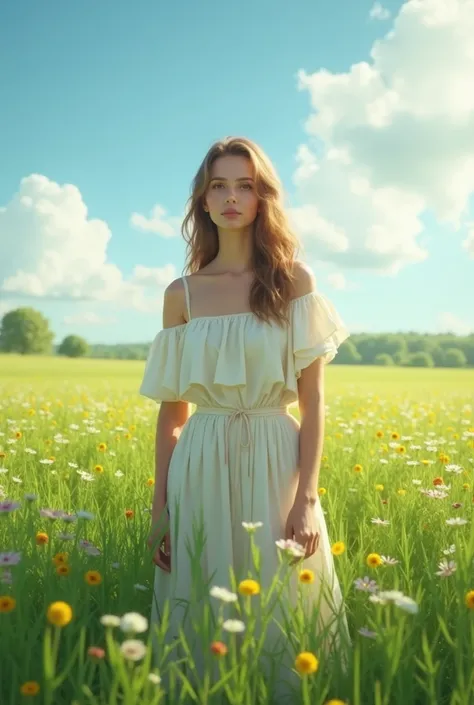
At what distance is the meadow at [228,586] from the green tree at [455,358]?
61325 millimetres

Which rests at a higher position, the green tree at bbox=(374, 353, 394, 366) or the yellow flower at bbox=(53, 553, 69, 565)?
the green tree at bbox=(374, 353, 394, 366)

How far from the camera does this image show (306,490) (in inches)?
101

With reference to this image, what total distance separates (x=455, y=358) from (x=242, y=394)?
6721 centimetres

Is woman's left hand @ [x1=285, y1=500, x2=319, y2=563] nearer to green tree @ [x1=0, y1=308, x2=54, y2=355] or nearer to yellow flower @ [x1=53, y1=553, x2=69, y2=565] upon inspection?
yellow flower @ [x1=53, y1=553, x2=69, y2=565]

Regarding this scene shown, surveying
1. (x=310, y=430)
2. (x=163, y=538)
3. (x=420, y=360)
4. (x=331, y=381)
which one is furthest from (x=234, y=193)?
(x=420, y=360)

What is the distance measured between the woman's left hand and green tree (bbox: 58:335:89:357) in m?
74.4

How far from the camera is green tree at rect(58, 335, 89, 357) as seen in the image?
74.9 metres

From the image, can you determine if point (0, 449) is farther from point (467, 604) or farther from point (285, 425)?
point (467, 604)

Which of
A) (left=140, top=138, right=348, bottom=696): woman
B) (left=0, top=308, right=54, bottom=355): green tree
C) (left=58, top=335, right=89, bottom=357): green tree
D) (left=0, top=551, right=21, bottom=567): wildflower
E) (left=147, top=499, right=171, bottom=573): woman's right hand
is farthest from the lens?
(left=58, top=335, right=89, bottom=357): green tree

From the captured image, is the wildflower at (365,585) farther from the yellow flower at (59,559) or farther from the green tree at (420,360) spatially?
the green tree at (420,360)

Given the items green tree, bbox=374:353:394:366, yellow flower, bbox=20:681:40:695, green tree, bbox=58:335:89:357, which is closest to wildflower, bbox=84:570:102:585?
yellow flower, bbox=20:681:40:695

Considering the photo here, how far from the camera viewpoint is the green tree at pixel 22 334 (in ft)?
232

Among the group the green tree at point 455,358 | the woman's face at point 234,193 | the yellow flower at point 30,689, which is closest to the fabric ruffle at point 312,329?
the woman's face at point 234,193

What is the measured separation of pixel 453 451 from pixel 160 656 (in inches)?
182
